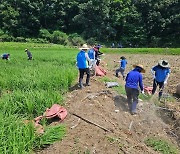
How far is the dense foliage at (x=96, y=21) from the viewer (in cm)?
4044

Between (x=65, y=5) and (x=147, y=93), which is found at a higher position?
(x=65, y=5)

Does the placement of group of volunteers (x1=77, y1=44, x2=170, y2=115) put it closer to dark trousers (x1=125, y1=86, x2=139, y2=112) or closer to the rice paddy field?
dark trousers (x1=125, y1=86, x2=139, y2=112)

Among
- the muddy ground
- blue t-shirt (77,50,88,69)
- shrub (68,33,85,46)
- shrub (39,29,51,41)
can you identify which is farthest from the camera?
shrub (39,29,51,41)

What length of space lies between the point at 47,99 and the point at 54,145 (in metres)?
1.71

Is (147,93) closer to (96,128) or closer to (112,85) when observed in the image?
(112,85)

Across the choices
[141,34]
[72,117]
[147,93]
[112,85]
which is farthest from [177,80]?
[141,34]

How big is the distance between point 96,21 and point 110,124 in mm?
37237

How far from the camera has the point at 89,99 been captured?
7.87 meters

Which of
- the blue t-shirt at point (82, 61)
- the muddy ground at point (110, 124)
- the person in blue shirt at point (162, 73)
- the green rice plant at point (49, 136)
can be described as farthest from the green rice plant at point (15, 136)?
the person in blue shirt at point (162, 73)

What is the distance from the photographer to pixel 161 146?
629 centimetres

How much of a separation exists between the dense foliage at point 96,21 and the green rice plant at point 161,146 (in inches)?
1332

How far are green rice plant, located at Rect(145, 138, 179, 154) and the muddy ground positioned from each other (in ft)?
0.53

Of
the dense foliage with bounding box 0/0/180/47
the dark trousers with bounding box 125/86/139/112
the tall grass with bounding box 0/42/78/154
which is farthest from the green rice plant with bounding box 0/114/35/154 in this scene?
the dense foliage with bounding box 0/0/180/47

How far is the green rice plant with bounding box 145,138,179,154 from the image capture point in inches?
243
